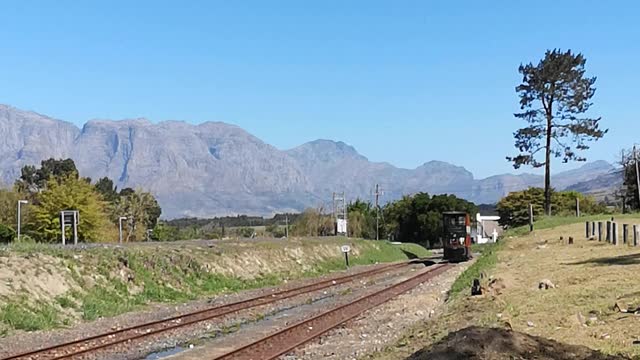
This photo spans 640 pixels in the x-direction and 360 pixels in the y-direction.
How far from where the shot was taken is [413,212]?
408 feet

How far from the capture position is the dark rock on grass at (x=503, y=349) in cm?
1049

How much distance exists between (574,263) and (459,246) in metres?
32.4

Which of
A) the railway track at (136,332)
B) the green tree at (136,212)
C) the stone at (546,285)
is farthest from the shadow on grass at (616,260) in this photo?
the green tree at (136,212)

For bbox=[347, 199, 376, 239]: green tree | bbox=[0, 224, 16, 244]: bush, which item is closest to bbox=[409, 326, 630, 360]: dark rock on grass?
bbox=[0, 224, 16, 244]: bush

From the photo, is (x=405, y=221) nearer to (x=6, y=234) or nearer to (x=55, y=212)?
(x=55, y=212)

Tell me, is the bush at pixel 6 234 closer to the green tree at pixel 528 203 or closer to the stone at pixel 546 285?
the stone at pixel 546 285

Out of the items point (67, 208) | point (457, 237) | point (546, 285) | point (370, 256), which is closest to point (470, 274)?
point (546, 285)

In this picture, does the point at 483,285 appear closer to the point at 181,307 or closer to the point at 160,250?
the point at 181,307

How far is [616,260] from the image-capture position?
2689cm

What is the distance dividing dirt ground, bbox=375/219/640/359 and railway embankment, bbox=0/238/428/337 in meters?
11.6

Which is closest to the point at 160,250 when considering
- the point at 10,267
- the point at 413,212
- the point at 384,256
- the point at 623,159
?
the point at 10,267

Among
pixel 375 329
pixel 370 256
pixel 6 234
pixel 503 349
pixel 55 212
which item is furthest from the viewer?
pixel 55 212

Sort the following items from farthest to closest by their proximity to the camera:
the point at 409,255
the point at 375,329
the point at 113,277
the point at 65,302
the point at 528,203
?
the point at 528,203 → the point at 409,255 → the point at 113,277 → the point at 65,302 → the point at 375,329

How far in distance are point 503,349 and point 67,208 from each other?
6556cm
